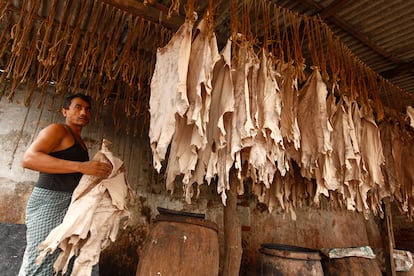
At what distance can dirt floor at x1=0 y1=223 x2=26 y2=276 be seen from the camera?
2365 millimetres

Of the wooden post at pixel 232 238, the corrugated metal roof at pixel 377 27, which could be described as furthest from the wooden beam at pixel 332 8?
the wooden post at pixel 232 238

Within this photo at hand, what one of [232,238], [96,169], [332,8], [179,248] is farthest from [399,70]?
[96,169]

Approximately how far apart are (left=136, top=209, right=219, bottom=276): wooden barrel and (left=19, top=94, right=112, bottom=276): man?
545 millimetres

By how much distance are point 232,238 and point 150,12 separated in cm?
189

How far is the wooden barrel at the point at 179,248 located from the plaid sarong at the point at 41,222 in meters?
0.56

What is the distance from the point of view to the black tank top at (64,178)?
1806 millimetres

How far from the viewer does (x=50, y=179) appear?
5.94ft

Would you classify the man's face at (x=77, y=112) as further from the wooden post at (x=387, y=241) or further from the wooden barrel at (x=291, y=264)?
the wooden post at (x=387, y=241)

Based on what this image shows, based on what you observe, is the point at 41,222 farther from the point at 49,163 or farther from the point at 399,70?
the point at 399,70

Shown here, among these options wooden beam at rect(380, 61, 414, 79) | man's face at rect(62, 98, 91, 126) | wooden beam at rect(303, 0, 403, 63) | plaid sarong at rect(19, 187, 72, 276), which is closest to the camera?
plaid sarong at rect(19, 187, 72, 276)

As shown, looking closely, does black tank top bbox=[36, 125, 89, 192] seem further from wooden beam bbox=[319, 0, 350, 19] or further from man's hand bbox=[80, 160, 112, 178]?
wooden beam bbox=[319, 0, 350, 19]

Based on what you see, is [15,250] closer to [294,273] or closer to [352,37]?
[294,273]

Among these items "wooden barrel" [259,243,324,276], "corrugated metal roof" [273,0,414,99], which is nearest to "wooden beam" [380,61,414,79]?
"corrugated metal roof" [273,0,414,99]

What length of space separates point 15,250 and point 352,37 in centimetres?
406
